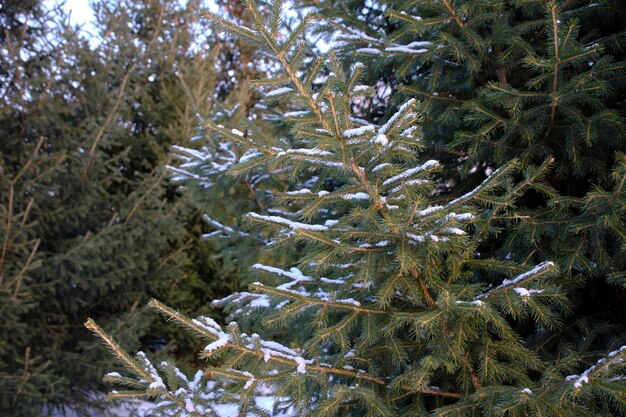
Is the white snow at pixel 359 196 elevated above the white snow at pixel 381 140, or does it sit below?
below

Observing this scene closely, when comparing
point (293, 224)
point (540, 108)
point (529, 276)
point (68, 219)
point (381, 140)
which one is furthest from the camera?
point (68, 219)

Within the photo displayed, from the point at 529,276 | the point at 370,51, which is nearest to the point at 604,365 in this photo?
the point at 529,276

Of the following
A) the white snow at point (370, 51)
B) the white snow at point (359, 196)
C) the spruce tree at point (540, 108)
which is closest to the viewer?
the white snow at point (359, 196)

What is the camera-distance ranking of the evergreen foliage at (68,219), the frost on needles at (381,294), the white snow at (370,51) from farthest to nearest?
the evergreen foliage at (68,219)
the white snow at (370,51)
the frost on needles at (381,294)

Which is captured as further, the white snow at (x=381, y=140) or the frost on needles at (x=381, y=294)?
the frost on needles at (x=381, y=294)

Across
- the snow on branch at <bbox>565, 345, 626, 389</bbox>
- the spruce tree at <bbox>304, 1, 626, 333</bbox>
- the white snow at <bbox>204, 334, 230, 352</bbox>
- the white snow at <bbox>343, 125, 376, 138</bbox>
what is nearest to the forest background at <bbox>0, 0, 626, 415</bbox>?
the spruce tree at <bbox>304, 1, 626, 333</bbox>

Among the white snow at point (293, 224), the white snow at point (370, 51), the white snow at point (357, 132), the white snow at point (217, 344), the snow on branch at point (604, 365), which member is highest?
the white snow at point (370, 51)

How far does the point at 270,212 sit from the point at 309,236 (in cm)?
172

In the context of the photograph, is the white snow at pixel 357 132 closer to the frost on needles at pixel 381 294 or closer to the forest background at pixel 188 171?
the frost on needles at pixel 381 294

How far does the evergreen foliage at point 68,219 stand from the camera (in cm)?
497

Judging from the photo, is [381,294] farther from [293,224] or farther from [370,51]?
[370,51]

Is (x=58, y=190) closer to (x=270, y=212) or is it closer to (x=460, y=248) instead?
(x=270, y=212)

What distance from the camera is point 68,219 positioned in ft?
18.2

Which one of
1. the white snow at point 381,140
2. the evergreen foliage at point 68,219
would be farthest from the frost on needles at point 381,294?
the evergreen foliage at point 68,219
